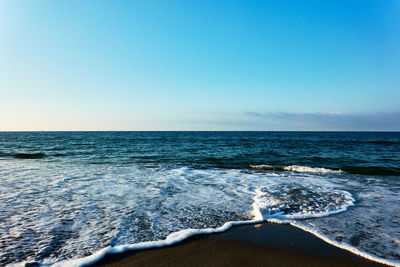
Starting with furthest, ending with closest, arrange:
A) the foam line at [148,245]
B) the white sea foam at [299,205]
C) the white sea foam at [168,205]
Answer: the white sea foam at [299,205] → the white sea foam at [168,205] → the foam line at [148,245]

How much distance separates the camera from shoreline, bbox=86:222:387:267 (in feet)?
9.41

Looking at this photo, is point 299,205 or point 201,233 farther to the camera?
point 299,205

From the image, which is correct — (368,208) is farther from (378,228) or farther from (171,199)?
(171,199)

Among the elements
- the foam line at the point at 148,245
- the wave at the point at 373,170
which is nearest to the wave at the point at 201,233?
the foam line at the point at 148,245

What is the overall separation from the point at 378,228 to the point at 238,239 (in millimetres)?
2848

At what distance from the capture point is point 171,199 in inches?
229

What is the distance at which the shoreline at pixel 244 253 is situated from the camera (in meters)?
2.87

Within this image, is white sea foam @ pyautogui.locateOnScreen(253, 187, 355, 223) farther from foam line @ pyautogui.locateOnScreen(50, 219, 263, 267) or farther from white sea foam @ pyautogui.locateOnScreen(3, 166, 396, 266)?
foam line @ pyautogui.locateOnScreen(50, 219, 263, 267)

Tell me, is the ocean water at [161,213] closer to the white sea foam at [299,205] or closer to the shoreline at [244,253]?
the white sea foam at [299,205]

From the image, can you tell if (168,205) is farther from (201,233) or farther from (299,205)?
(299,205)

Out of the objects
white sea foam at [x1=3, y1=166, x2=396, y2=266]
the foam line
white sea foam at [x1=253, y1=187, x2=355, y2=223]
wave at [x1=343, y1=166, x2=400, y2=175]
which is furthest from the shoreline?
wave at [x1=343, y1=166, x2=400, y2=175]

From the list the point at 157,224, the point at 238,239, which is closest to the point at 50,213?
the point at 157,224

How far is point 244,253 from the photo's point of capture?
3107 mm

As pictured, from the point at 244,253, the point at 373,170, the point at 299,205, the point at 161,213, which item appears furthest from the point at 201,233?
the point at 373,170
